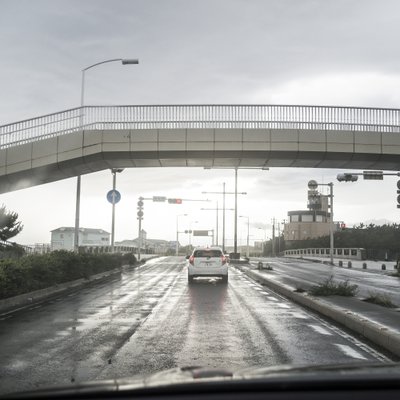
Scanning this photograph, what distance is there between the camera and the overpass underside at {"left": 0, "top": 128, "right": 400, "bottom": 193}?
18641 millimetres

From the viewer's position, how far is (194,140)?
61.3 feet

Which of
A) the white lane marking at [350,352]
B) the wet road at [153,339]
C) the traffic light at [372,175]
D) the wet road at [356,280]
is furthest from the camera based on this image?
the traffic light at [372,175]

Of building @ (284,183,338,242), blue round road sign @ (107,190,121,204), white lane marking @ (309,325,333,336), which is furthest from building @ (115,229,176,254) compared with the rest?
white lane marking @ (309,325,333,336)

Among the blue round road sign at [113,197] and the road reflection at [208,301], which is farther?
the blue round road sign at [113,197]

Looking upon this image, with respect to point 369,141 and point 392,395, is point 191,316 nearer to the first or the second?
point 392,395

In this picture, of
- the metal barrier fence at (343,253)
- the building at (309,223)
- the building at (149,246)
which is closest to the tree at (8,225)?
the building at (149,246)

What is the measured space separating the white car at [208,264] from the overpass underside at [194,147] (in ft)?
17.1

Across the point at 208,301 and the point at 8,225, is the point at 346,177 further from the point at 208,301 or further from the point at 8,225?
the point at 8,225

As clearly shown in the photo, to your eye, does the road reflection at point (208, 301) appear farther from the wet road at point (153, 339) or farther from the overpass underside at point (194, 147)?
the overpass underside at point (194, 147)

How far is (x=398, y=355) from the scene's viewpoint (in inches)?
286

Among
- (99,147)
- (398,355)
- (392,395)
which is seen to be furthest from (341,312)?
(99,147)

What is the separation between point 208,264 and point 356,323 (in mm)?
13337

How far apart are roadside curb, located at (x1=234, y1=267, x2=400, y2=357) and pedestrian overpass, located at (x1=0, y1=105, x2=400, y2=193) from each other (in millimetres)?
6356

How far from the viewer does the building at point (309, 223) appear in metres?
141
